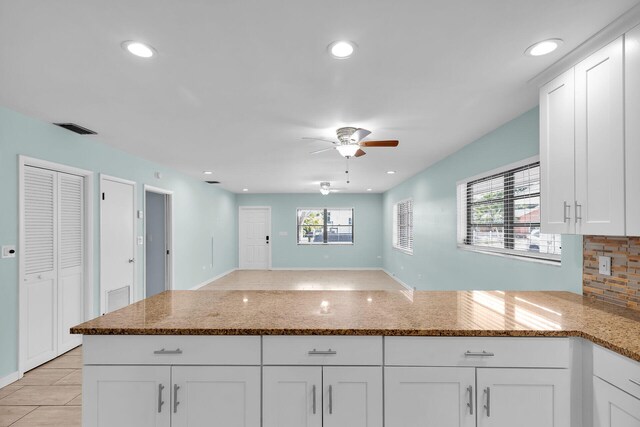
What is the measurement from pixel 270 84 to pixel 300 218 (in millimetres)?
7780

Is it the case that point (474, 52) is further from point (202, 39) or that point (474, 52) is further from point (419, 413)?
point (419, 413)

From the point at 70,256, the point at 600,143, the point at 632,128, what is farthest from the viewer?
the point at 70,256

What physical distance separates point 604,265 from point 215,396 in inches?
98.5

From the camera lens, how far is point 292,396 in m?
1.63

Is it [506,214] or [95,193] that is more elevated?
[95,193]

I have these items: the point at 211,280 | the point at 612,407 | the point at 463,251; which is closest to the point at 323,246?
→ the point at 211,280

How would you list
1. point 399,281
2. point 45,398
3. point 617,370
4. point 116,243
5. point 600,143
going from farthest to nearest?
1. point 399,281
2. point 116,243
3. point 45,398
4. point 600,143
5. point 617,370

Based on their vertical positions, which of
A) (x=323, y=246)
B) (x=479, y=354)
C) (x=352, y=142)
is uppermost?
(x=352, y=142)

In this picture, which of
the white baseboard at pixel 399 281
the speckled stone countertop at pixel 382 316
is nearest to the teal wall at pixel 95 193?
the speckled stone countertop at pixel 382 316

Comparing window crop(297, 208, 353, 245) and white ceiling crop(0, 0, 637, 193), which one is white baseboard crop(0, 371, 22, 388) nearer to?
white ceiling crop(0, 0, 637, 193)

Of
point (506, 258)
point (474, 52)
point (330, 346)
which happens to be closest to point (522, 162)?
point (506, 258)

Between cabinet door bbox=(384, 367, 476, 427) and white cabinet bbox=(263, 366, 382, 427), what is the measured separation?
78 mm

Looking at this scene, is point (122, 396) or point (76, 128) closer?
point (122, 396)

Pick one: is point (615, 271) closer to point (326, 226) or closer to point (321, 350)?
point (321, 350)
